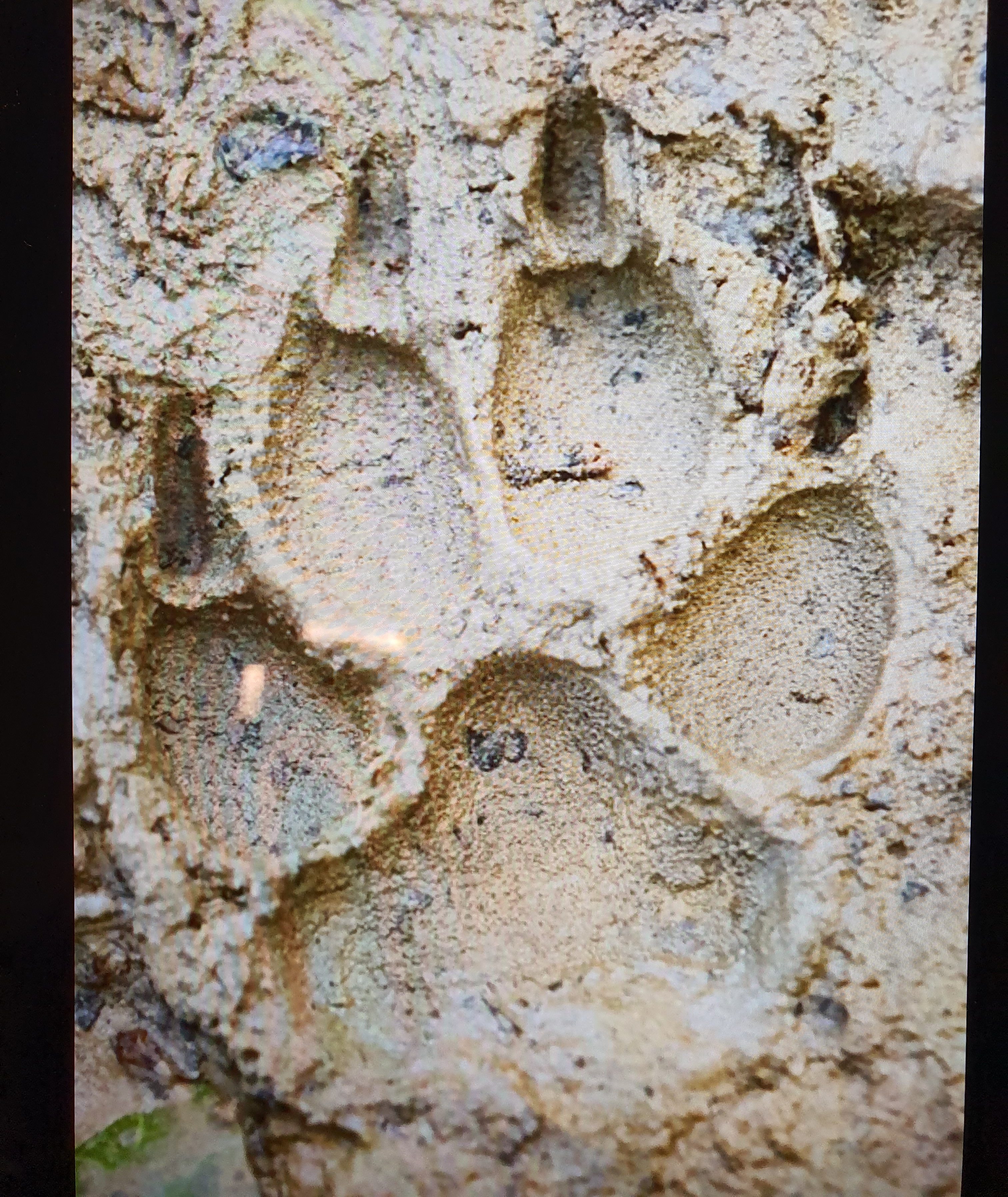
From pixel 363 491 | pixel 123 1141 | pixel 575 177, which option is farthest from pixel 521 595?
pixel 123 1141

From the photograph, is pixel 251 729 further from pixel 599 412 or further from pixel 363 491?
pixel 599 412

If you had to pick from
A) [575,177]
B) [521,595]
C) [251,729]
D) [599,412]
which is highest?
[575,177]

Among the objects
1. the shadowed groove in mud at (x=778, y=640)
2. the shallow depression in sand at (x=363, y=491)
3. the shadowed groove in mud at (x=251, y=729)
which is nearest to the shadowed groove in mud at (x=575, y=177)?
the shallow depression in sand at (x=363, y=491)

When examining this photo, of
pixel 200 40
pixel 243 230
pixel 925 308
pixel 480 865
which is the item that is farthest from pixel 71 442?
pixel 925 308

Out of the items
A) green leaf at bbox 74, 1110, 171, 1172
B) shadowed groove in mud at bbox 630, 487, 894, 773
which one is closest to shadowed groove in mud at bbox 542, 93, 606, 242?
shadowed groove in mud at bbox 630, 487, 894, 773

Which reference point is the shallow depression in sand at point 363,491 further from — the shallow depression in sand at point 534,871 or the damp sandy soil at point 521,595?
the shallow depression in sand at point 534,871

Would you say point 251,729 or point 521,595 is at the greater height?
point 521,595

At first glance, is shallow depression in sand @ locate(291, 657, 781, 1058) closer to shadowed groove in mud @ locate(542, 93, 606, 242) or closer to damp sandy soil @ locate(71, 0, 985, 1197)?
damp sandy soil @ locate(71, 0, 985, 1197)
